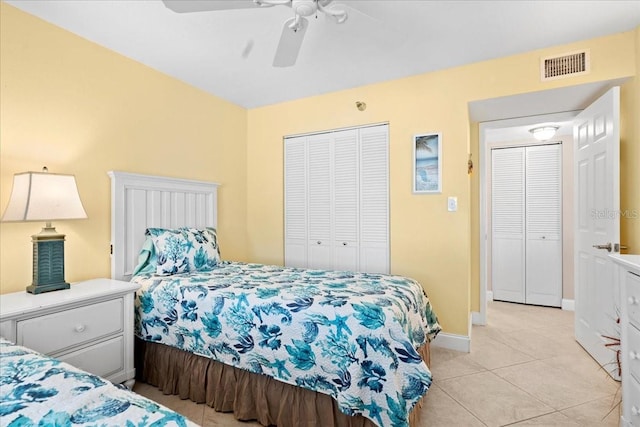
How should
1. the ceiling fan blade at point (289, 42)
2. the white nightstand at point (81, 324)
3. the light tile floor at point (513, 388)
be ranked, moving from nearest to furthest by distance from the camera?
the white nightstand at point (81, 324)
the ceiling fan blade at point (289, 42)
the light tile floor at point (513, 388)

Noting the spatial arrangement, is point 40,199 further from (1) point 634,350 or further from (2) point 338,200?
(1) point 634,350

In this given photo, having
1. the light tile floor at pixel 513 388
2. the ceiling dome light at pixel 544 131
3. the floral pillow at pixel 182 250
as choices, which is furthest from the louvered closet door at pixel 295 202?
the ceiling dome light at pixel 544 131

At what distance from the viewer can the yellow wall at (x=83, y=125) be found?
6.82 feet

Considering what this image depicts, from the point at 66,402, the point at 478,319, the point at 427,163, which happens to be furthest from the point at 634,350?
the point at 66,402

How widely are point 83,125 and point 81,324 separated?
146 centimetres

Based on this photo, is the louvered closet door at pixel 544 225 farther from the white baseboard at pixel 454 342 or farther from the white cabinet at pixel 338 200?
the white cabinet at pixel 338 200

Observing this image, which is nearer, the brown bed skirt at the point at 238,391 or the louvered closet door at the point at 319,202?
the brown bed skirt at the point at 238,391

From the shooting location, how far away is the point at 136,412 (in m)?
0.85

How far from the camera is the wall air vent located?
251 cm

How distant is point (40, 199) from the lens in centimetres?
193

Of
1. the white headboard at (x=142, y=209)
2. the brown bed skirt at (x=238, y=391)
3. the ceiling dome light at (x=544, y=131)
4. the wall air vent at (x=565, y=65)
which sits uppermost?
the wall air vent at (x=565, y=65)

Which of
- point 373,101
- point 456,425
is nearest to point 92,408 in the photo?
point 456,425

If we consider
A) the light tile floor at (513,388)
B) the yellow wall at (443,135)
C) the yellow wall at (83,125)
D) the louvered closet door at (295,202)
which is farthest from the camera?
the louvered closet door at (295,202)

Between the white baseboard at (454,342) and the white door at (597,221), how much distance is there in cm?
96
